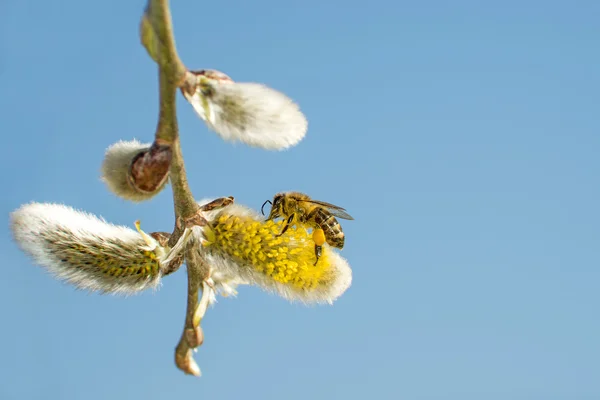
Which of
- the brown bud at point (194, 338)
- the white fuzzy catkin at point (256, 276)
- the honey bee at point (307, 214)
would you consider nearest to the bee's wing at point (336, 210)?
the honey bee at point (307, 214)

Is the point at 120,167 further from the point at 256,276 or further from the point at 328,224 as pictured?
the point at 328,224

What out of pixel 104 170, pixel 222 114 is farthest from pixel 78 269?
pixel 222 114

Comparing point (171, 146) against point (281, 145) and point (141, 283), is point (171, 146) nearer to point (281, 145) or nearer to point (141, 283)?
point (281, 145)

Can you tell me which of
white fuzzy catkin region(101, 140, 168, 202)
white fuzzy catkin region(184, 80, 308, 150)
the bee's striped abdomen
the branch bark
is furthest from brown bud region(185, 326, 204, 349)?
white fuzzy catkin region(184, 80, 308, 150)

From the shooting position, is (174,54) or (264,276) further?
(264,276)

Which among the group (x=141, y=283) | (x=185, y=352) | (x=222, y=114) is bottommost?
(x=185, y=352)
